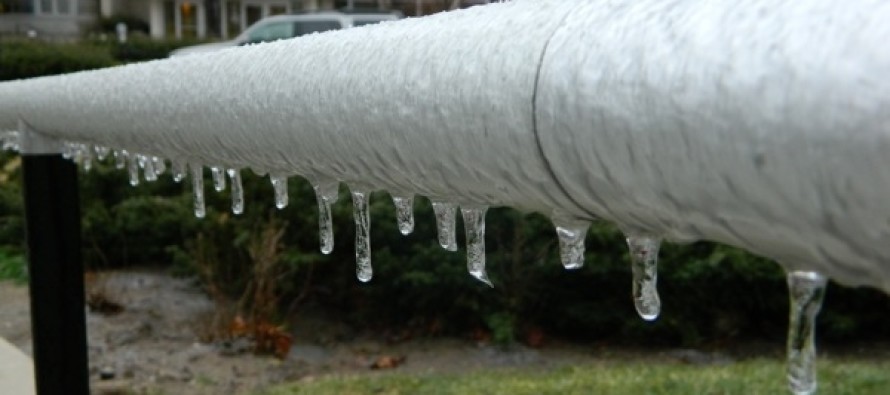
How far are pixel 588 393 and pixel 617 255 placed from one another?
2.74 m

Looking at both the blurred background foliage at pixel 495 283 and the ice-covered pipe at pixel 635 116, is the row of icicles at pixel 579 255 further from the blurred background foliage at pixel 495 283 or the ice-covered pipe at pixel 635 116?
the blurred background foliage at pixel 495 283

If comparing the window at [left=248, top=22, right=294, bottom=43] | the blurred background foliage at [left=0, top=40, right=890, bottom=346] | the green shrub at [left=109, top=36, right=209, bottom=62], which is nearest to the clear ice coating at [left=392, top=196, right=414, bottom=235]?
the blurred background foliage at [left=0, top=40, right=890, bottom=346]

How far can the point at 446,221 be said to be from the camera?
44.5 inches

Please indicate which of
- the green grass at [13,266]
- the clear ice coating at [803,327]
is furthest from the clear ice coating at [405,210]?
the green grass at [13,266]

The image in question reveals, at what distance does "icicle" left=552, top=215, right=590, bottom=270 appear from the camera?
33.4 inches

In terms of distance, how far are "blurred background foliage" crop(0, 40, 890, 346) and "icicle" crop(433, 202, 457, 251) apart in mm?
6232

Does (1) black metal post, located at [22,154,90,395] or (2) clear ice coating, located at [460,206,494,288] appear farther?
(1) black metal post, located at [22,154,90,395]

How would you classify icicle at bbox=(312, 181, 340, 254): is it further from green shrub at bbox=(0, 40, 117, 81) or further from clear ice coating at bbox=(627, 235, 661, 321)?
green shrub at bbox=(0, 40, 117, 81)

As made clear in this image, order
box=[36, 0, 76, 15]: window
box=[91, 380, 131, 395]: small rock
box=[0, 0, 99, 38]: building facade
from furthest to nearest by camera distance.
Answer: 1. box=[36, 0, 76, 15]: window
2. box=[0, 0, 99, 38]: building facade
3. box=[91, 380, 131, 395]: small rock

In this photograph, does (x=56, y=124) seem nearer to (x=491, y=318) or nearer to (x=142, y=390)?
(x=142, y=390)

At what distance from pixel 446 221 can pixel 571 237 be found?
0.26m

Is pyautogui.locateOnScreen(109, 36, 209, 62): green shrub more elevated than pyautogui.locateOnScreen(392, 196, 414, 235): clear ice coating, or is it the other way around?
pyautogui.locateOnScreen(392, 196, 414, 235): clear ice coating

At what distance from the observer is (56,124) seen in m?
2.42

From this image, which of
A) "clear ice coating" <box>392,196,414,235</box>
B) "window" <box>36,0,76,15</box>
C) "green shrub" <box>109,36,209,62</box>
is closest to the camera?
"clear ice coating" <box>392,196,414,235</box>
